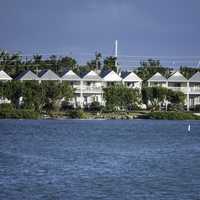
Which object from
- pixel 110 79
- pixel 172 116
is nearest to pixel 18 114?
pixel 172 116

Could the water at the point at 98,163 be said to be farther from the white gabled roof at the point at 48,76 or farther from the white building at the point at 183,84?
the white building at the point at 183,84

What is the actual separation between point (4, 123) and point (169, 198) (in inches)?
2207

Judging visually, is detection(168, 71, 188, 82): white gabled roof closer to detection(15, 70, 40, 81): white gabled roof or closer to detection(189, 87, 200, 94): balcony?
detection(189, 87, 200, 94): balcony

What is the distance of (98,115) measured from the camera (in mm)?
97750

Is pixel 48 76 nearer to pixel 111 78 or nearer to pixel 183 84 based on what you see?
pixel 111 78

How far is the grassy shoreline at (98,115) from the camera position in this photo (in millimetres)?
94438

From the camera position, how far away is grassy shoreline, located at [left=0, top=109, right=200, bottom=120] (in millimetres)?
94438

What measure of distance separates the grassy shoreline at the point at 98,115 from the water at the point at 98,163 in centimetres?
1418

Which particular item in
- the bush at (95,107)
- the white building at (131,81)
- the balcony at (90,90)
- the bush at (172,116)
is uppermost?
the white building at (131,81)

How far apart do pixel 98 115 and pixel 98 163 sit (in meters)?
52.7

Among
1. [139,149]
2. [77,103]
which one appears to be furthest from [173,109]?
[139,149]

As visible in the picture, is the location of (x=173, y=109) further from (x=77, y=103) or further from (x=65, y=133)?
(x=65, y=133)

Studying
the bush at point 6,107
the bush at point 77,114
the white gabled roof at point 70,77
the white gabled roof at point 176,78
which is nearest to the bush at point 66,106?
the white gabled roof at point 70,77

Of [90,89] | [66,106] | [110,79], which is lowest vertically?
[66,106]
